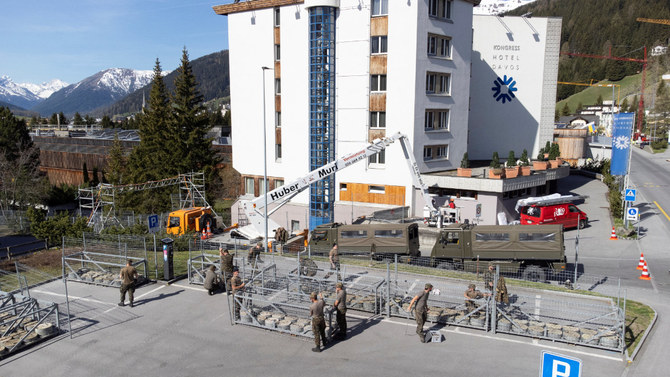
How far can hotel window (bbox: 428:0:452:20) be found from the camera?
33.6 m

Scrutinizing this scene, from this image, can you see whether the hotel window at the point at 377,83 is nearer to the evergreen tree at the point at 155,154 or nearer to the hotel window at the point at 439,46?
the hotel window at the point at 439,46

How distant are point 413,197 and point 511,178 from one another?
6843 mm

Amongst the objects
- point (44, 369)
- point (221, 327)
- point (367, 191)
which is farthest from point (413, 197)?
point (44, 369)

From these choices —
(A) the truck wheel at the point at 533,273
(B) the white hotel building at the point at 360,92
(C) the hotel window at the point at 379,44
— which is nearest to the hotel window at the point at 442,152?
(B) the white hotel building at the point at 360,92

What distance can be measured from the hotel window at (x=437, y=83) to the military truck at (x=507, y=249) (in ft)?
51.7

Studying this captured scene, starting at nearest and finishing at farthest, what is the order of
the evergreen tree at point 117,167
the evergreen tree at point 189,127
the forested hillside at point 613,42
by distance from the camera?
the evergreen tree at point 189,127 < the evergreen tree at point 117,167 < the forested hillside at point 613,42

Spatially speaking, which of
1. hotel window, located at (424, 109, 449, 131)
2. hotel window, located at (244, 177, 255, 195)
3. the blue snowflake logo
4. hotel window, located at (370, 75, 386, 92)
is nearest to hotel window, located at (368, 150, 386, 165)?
hotel window, located at (424, 109, 449, 131)

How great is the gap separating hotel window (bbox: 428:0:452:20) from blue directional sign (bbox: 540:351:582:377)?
100ft

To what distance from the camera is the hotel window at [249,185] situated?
40.7m

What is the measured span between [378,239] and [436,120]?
1531 centimetres

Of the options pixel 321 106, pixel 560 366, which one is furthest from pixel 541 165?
pixel 560 366

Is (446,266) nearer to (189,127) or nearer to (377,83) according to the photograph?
(377,83)

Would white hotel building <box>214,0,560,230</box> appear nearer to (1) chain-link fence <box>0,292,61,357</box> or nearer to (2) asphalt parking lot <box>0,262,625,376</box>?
(2) asphalt parking lot <box>0,262,625,376</box>

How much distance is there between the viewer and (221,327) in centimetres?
1516
